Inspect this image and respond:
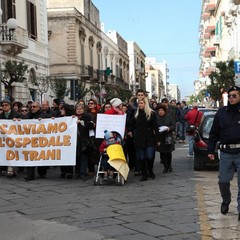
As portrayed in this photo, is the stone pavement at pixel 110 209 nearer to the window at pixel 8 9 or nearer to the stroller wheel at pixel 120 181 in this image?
the stroller wheel at pixel 120 181

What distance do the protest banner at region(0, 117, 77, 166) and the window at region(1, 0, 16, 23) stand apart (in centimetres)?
1649

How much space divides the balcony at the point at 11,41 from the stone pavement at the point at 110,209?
52.2 ft

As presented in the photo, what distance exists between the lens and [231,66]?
118ft

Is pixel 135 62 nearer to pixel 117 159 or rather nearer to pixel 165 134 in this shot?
pixel 165 134

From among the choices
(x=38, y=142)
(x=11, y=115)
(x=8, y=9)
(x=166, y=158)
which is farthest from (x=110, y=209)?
(x=8, y=9)

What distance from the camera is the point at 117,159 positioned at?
30.2 ft

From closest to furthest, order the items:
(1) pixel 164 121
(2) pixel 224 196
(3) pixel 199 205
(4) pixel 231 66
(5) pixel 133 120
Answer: (2) pixel 224 196 → (3) pixel 199 205 → (5) pixel 133 120 → (1) pixel 164 121 → (4) pixel 231 66

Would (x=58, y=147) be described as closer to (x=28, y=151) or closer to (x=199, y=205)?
(x=28, y=151)

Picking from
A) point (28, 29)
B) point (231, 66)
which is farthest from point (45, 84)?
point (231, 66)

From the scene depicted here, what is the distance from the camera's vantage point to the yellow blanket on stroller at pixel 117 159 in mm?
9133

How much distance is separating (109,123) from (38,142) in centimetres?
159

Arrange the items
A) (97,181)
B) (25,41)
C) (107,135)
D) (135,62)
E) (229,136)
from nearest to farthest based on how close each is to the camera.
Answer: (229,136) < (97,181) < (107,135) < (25,41) < (135,62)

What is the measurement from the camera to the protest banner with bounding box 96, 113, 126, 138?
10023 millimetres

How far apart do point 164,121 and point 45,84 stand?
19633 mm
